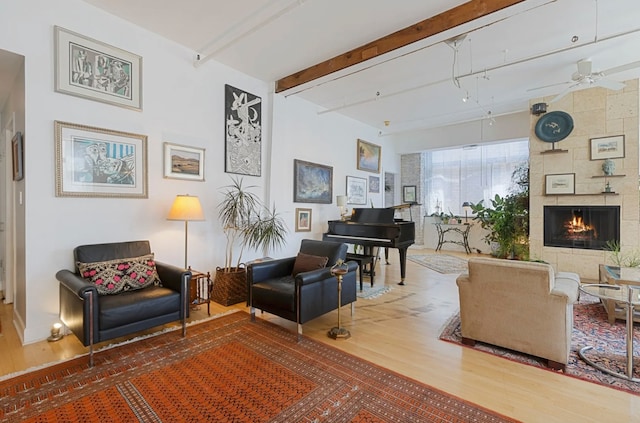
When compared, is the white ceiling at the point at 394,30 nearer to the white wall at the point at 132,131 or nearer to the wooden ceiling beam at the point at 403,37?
the wooden ceiling beam at the point at 403,37

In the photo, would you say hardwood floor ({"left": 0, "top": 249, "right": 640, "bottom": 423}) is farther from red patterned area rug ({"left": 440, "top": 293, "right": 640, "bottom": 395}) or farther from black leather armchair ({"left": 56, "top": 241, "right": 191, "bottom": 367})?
black leather armchair ({"left": 56, "top": 241, "right": 191, "bottom": 367})

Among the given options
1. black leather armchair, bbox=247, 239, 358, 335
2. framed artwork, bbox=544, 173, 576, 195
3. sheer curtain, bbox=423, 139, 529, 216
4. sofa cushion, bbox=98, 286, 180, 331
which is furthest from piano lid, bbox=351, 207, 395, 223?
sheer curtain, bbox=423, 139, 529, 216

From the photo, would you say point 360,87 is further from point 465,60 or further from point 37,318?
point 37,318

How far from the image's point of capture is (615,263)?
5082 mm

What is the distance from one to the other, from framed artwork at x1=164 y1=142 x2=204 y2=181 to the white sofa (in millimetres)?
3552

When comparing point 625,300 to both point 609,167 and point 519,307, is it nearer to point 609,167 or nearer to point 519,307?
point 519,307

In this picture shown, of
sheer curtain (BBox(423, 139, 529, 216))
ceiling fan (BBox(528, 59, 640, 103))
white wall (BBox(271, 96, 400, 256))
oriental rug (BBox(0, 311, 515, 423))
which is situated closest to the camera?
oriental rug (BBox(0, 311, 515, 423))

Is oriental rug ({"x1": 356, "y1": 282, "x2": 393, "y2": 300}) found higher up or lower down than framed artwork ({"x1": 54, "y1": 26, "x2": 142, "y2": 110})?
lower down

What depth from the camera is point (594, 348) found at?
279 centimetres

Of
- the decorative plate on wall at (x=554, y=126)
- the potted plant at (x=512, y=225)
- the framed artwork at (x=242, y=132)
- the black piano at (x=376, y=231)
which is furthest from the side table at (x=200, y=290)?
the decorative plate on wall at (x=554, y=126)

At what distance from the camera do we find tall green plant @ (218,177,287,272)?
4.45 meters

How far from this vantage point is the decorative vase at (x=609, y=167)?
5035 millimetres

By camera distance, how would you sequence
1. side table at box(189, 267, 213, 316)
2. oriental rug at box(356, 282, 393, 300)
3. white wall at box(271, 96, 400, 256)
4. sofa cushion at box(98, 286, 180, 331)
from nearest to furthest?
1. sofa cushion at box(98, 286, 180, 331)
2. side table at box(189, 267, 213, 316)
3. oriental rug at box(356, 282, 393, 300)
4. white wall at box(271, 96, 400, 256)

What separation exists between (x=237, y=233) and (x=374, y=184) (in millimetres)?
4630
